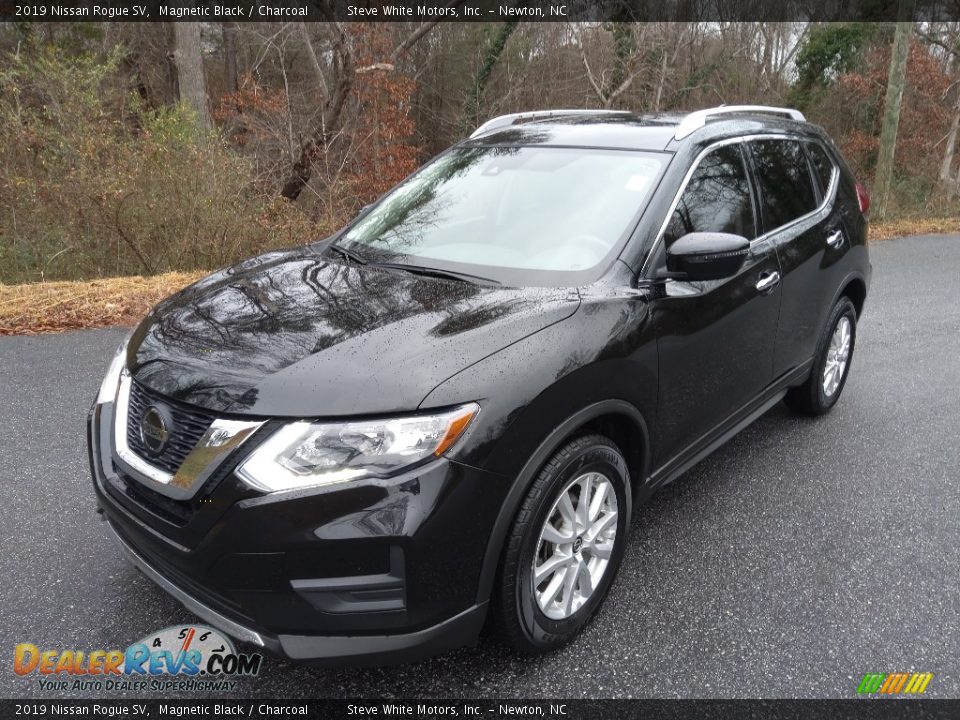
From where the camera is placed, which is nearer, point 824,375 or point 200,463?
point 200,463

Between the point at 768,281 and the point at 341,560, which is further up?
the point at 768,281

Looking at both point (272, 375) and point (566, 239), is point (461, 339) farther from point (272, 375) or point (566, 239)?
point (566, 239)

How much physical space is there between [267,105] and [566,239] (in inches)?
605

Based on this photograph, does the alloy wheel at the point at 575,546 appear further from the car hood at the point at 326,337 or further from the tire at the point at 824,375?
the tire at the point at 824,375

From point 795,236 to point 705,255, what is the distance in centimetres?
130

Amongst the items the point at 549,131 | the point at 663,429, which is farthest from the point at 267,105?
the point at 663,429

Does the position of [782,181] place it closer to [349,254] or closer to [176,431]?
[349,254]

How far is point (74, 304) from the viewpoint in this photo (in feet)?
20.8

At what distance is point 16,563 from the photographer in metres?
2.92

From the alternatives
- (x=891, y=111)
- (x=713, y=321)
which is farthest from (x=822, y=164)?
(x=891, y=111)

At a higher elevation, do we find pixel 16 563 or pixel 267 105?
pixel 267 105

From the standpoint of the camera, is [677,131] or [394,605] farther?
[677,131]

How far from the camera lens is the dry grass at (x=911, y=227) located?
40.9ft

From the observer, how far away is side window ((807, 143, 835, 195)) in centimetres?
419
